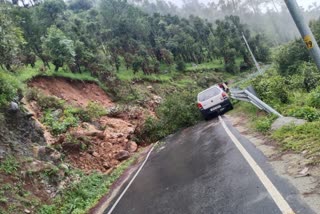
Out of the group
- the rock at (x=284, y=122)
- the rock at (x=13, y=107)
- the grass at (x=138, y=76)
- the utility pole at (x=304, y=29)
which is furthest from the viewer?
the grass at (x=138, y=76)

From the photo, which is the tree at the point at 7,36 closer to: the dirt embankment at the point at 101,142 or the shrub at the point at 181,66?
the dirt embankment at the point at 101,142

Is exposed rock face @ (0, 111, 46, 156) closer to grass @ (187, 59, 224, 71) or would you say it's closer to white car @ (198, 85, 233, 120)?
white car @ (198, 85, 233, 120)

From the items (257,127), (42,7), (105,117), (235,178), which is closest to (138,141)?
(105,117)

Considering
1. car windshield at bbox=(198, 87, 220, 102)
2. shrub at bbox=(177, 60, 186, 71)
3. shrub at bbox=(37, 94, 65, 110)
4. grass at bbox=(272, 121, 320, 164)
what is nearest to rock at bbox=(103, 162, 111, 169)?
Answer: car windshield at bbox=(198, 87, 220, 102)

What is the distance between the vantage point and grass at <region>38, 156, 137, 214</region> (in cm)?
1149

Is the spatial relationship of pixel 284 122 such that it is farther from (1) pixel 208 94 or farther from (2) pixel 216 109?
(1) pixel 208 94

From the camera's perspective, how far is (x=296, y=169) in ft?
20.4

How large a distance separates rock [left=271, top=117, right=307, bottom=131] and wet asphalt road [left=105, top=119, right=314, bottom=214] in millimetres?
970

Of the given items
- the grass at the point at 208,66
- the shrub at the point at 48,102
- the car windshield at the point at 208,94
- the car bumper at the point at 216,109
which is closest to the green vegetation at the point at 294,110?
the car bumper at the point at 216,109

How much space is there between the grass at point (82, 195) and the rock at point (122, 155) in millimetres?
3333

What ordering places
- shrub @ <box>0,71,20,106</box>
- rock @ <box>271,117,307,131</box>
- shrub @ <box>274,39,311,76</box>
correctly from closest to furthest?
1. rock @ <box>271,117,307,131</box>
2. shrub @ <box>0,71,20,106</box>
3. shrub @ <box>274,39,311,76</box>

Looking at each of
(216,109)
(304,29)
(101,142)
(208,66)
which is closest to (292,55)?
(216,109)

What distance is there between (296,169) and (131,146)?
14250 millimetres

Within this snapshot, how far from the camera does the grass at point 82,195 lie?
11492 mm
